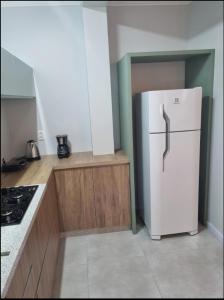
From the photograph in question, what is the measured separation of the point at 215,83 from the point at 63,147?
1.65 m

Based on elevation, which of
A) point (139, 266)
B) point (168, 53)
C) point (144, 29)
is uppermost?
point (144, 29)

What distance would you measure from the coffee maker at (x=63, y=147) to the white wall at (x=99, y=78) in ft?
1.04

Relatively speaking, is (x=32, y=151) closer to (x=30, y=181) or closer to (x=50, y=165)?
(x=50, y=165)

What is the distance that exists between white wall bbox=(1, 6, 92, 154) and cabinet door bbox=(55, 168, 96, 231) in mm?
544

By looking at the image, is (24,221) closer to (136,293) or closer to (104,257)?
(136,293)

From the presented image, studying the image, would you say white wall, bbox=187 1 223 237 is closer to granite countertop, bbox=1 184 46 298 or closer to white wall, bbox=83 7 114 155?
white wall, bbox=83 7 114 155

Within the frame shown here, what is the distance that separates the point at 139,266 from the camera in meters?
1.91

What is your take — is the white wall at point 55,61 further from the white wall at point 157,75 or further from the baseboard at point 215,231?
the baseboard at point 215,231

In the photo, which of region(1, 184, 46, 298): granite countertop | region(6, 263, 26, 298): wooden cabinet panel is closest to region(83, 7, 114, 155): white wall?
region(1, 184, 46, 298): granite countertop

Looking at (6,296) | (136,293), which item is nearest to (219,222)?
(136,293)

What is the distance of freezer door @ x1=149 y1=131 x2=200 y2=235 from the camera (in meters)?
2.09

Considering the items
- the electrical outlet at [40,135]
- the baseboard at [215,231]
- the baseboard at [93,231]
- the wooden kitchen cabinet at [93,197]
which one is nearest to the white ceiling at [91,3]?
the electrical outlet at [40,135]

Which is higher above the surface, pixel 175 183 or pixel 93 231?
pixel 175 183

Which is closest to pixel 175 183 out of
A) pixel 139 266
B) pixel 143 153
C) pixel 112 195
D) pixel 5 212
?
pixel 143 153
